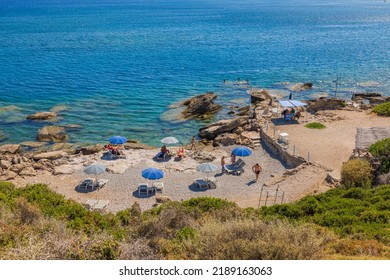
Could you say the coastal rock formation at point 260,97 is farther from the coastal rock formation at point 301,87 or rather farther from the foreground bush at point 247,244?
the foreground bush at point 247,244

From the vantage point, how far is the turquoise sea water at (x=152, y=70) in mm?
36219

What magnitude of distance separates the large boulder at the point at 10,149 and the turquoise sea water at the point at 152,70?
2.93m

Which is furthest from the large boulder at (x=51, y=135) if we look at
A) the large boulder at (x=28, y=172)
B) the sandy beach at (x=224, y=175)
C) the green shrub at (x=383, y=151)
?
the green shrub at (x=383, y=151)

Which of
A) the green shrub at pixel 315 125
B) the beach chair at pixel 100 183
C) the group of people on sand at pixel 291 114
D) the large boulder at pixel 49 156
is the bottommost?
the large boulder at pixel 49 156

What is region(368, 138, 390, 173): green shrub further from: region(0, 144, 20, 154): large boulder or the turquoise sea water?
region(0, 144, 20, 154): large boulder

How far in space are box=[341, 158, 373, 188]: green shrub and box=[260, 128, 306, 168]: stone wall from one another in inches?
159

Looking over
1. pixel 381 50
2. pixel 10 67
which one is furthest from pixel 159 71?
pixel 381 50

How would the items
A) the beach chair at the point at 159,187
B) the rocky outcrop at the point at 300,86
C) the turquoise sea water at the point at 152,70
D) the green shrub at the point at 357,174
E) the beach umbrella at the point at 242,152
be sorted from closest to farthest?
the green shrub at the point at 357,174 < the beach chair at the point at 159,187 < the beach umbrella at the point at 242,152 < the turquoise sea water at the point at 152,70 < the rocky outcrop at the point at 300,86

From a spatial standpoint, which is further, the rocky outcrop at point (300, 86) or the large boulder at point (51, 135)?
the rocky outcrop at point (300, 86)

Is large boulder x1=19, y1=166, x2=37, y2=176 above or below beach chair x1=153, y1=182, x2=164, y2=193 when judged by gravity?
below

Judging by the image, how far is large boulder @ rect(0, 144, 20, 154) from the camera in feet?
91.0

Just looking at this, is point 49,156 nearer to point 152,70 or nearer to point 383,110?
point 383,110

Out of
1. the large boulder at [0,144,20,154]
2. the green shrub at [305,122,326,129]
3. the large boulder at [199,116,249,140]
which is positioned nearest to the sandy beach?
the green shrub at [305,122,326,129]

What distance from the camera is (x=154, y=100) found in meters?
42.0
